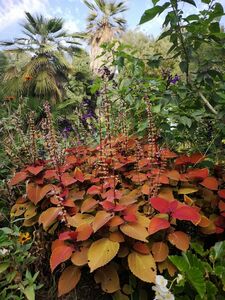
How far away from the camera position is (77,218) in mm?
1498

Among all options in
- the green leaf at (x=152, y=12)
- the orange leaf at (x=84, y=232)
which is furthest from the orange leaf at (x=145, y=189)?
the green leaf at (x=152, y=12)

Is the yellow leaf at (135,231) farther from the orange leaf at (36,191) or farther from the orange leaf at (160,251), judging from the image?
the orange leaf at (36,191)

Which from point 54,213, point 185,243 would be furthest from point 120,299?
point 54,213

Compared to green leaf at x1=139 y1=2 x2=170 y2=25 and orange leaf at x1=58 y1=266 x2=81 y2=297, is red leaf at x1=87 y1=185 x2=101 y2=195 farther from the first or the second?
green leaf at x1=139 y1=2 x2=170 y2=25

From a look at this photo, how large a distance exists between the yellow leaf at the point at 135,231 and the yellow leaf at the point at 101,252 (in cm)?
6

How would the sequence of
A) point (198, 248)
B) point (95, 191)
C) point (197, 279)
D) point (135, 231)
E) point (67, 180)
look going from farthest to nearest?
point (67, 180) < point (95, 191) < point (198, 248) < point (135, 231) < point (197, 279)

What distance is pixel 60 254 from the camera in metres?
1.33

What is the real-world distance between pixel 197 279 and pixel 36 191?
0.88m

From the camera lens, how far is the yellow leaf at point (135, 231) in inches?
51.1

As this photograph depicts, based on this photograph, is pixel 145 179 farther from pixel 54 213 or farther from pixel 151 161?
pixel 54 213

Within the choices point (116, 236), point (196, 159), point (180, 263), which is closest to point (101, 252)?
→ point (116, 236)

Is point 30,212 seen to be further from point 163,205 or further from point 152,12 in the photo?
point 152,12

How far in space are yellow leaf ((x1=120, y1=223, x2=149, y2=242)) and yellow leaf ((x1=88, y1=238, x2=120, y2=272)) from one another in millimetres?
62

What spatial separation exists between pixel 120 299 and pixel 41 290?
1.39ft
